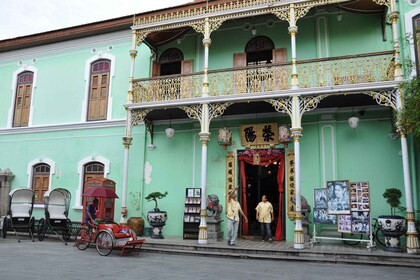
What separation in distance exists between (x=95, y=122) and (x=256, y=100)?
6782 mm

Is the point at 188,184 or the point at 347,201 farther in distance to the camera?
the point at 188,184

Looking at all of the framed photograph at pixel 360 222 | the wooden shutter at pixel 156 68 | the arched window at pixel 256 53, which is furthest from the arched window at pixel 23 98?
the framed photograph at pixel 360 222

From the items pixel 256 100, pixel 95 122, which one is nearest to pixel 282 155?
pixel 256 100

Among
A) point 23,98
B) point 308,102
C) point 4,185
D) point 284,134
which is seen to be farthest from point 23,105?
point 308,102

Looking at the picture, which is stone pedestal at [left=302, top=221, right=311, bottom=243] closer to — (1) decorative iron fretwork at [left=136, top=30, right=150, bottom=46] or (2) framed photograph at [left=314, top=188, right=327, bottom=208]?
(2) framed photograph at [left=314, top=188, right=327, bottom=208]

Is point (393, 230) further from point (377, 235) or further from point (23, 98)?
point (23, 98)

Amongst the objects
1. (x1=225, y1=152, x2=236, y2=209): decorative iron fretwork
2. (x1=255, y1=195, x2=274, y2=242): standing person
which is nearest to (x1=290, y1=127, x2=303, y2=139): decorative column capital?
(x1=255, y1=195, x2=274, y2=242): standing person

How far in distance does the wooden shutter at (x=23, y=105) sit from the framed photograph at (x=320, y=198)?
40.9ft

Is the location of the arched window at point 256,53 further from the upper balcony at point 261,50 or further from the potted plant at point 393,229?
the potted plant at point 393,229

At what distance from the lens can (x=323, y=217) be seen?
1017cm

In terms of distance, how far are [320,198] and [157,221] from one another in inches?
203

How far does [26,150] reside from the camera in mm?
15391

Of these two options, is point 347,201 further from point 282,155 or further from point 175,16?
point 175,16

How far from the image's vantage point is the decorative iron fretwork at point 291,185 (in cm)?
1130
